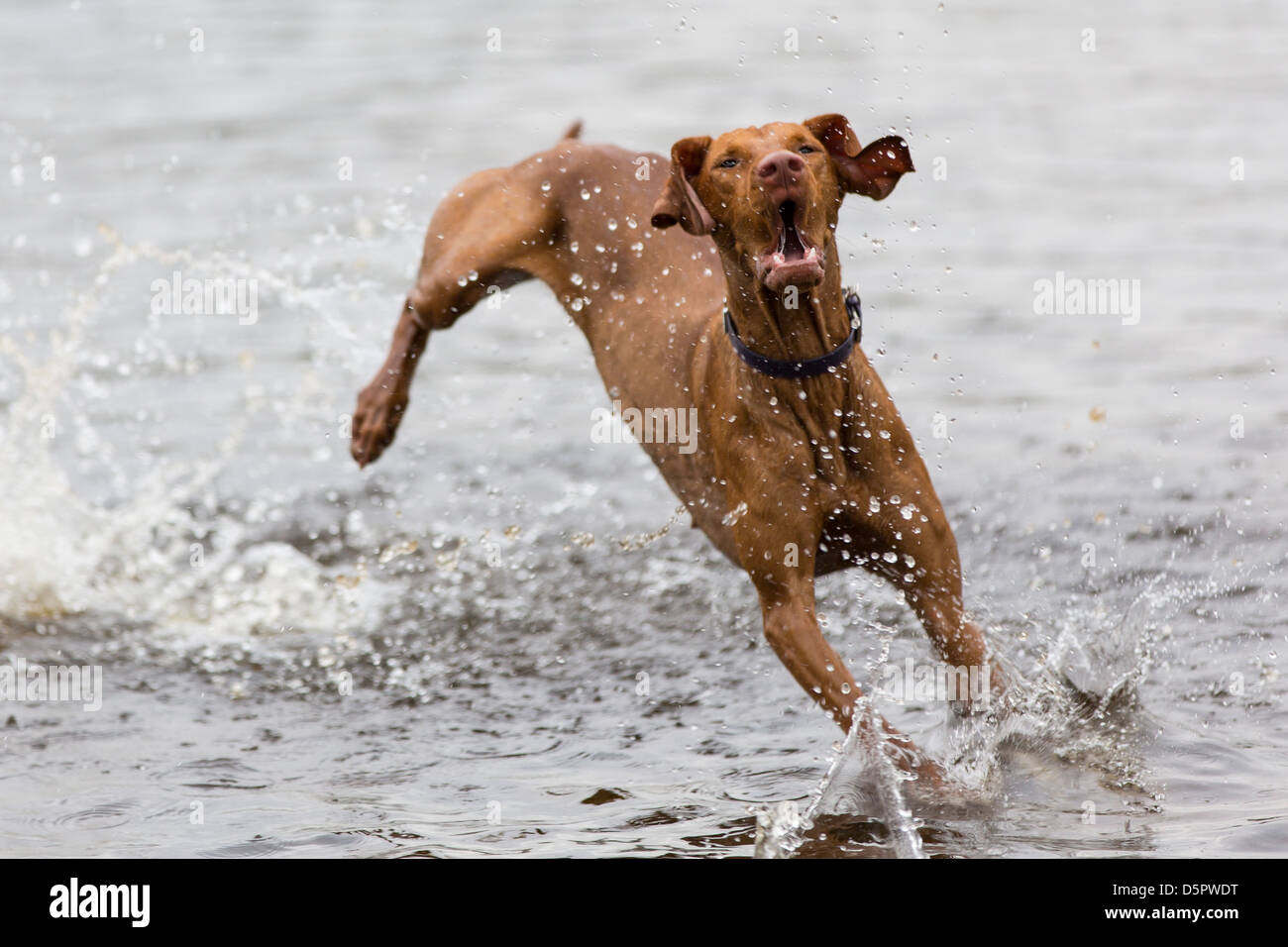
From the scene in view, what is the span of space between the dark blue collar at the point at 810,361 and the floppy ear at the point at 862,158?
283 millimetres

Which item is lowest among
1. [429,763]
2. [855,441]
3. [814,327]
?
[429,763]

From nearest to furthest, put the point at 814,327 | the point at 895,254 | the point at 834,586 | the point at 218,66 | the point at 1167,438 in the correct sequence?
1. the point at 814,327
2. the point at 834,586
3. the point at 1167,438
4. the point at 895,254
5. the point at 218,66

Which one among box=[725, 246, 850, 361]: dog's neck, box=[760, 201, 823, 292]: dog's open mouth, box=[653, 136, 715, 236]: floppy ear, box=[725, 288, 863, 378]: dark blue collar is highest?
box=[653, 136, 715, 236]: floppy ear

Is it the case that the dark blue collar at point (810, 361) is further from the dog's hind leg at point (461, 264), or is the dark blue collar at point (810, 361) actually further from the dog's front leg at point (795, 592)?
the dog's hind leg at point (461, 264)

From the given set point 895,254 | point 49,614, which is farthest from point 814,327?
point 895,254

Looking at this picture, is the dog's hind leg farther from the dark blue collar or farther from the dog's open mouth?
the dog's open mouth

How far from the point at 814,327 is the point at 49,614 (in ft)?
11.5

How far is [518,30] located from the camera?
15.7 m

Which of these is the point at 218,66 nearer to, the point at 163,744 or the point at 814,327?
the point at 163,744

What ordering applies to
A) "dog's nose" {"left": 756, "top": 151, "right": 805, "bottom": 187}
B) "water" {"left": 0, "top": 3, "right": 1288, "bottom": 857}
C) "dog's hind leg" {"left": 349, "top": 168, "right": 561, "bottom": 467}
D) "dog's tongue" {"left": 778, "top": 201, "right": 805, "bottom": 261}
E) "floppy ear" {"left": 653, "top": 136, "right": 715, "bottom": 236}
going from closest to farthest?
1. "dog's nose" {"left": 756, "top": 151, "right": 805, "bottom": 187}
2. "dog's tongue" {"left": 778, "top": 201, "right": 805, "bottom": 261}
3. "floppy ear" {"left": 653, "top": 136, "right": 715, "bottom": 236}
4. "water" {"left": 0, "top": 3, "right": 1288, "bottom": 857}
5. "dog's hind leg" {"left": 349, "top": 168, "right": 561, "bottom": 467}

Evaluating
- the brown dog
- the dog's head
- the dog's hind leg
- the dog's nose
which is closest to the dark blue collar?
the brown dog

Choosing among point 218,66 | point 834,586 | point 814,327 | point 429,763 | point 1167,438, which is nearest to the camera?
point 814,327

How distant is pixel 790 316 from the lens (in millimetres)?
4148

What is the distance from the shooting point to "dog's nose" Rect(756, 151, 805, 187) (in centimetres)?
379
